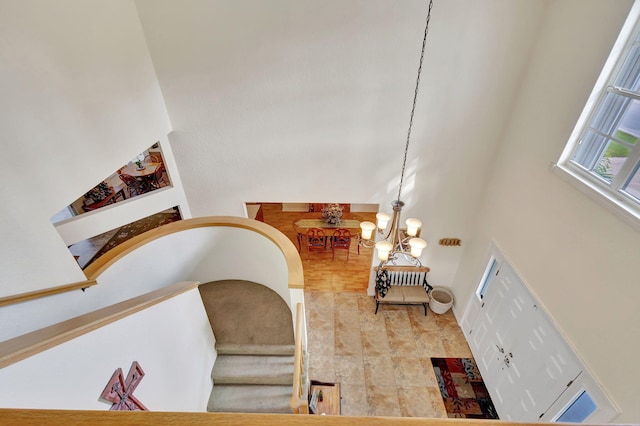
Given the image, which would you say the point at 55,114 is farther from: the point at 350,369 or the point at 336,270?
the point at 336,270

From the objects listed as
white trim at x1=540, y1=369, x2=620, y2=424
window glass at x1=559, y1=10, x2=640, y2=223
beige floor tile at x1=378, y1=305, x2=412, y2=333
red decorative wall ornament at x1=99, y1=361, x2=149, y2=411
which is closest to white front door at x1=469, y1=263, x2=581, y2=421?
white trim at x1=540, y1=369, x2=620, y2=424

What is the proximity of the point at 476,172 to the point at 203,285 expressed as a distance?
15.5ft

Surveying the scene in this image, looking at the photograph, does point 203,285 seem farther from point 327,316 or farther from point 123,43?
point 123,43

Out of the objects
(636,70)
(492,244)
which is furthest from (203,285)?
(636,70)

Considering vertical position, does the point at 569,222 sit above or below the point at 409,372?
above

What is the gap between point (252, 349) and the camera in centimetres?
375

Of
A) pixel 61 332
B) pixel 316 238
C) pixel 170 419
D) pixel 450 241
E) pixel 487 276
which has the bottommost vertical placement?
pixel 316 238

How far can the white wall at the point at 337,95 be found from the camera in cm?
376

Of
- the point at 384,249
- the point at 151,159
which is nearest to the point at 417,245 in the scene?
the point at 384,249

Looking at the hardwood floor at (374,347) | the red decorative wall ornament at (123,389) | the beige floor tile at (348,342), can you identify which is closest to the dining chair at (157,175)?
the hardwood floor at (374,347)

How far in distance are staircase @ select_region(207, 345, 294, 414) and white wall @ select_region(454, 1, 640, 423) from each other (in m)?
3.10

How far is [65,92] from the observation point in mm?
2844

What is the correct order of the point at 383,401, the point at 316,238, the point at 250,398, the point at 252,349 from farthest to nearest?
1. the point at 316,238
2. the point at 383,401
3. the point at 252,349
4. the point at 250,398

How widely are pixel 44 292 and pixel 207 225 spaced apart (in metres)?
1.85
